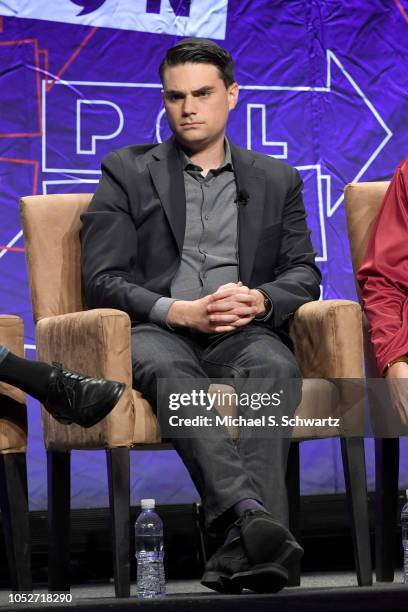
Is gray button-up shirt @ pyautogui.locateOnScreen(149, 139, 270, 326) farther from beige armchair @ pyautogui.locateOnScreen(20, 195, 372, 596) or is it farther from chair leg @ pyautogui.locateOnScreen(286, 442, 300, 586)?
chair leg @ pyautogui.locateOnScreen(286, 442, 300, 586)

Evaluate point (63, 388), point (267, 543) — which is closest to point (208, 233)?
point (63, 388)

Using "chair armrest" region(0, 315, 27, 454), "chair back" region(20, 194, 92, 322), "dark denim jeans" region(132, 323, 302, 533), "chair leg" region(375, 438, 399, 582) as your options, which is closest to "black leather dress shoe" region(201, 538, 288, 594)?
"dark denim jeans" region(132, 323, 302, 533)

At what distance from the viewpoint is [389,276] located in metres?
3.05

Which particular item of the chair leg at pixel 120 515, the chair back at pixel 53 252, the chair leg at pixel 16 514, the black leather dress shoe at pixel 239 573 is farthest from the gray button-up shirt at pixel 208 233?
the black leather dress shoe at pixel 239 573

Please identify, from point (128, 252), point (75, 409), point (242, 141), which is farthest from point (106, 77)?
point (75, 409)

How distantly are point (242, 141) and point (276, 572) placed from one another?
239 cm

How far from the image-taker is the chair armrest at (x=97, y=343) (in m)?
2.74

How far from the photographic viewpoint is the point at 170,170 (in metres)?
3.20

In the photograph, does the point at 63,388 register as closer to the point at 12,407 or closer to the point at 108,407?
the point at 108,407

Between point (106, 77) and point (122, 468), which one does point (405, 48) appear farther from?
point (122, 468)

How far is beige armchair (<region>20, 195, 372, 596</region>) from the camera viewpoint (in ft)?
9.02

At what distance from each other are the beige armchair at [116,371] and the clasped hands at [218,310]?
18 centimetres

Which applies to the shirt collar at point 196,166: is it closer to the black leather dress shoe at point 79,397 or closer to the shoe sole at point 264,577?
the black leather dress shoe at point 79,397

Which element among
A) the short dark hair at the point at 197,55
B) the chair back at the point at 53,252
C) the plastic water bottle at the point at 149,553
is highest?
the short dark hair at the point at 197,55
